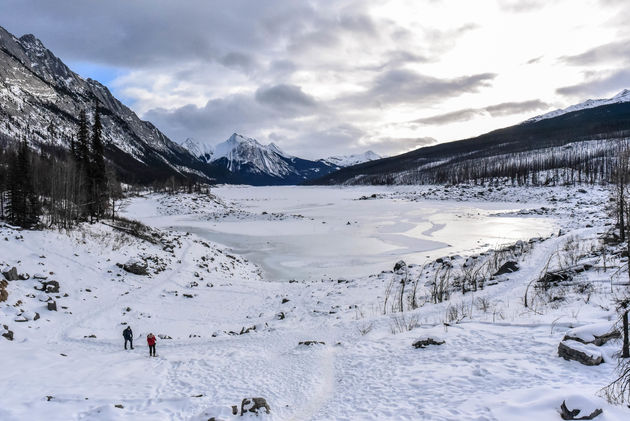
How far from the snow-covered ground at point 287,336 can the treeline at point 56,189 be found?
3.91 metres

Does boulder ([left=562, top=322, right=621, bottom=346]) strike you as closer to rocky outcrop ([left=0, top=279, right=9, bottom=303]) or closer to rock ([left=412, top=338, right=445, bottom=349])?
rock ([left=412, top=338, right=445, bottom=349])

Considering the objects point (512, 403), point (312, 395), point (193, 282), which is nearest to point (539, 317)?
point (512, 403)

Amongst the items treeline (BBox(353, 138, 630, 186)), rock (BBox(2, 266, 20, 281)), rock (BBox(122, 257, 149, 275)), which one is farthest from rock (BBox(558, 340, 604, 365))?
treeline (BBox(353, 138, 630, 186))

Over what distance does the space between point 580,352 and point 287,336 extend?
1039 centimetres

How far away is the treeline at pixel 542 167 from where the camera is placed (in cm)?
10931

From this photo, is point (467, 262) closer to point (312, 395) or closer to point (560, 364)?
point (560, 364)

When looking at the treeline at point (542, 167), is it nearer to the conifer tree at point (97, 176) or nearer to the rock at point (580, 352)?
the rock at point (580, 352)

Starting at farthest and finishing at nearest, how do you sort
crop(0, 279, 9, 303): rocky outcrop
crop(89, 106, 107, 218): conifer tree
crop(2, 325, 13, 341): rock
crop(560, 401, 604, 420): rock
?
crop(89, 106, 107, 218): conifer tree < crop(0, 279, 9, 303): rocky outcrop < crop(2, 325, 13, 341): rock < crop(560, 401, 604, 420): rock

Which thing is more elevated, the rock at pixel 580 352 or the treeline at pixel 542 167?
the treeline at pixel 542 167

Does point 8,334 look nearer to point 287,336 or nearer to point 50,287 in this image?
point 50,287

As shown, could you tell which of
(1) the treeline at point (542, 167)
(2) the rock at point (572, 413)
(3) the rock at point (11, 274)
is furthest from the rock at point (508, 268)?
(1) the treeline at point (542, 167)

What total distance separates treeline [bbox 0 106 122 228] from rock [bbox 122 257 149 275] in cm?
871

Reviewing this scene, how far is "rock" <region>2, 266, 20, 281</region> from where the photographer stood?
19.1 metres

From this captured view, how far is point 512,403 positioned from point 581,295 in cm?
902
